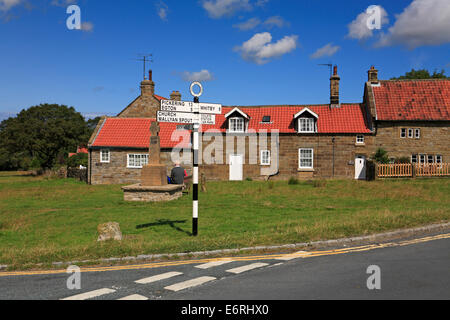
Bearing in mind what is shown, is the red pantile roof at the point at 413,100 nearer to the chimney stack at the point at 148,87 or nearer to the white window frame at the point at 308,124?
the white window frame at the point at 308,124

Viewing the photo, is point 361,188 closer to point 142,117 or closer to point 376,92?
point 376,92

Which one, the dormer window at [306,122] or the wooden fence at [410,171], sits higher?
the dormer window at [306,122]

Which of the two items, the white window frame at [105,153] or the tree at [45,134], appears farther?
the tree at [45,134]

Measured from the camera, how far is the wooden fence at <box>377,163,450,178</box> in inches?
1048

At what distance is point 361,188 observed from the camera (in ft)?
72.7

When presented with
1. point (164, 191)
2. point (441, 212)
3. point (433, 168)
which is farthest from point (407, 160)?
point (164, 191)

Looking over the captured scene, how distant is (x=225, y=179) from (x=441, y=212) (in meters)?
22.4

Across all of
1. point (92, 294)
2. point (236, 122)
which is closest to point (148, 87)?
point (236, 122)

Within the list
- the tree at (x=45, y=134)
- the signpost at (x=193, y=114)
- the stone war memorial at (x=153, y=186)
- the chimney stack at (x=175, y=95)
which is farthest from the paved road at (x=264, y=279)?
the tree at (x=45, y=134)

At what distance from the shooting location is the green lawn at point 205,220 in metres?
8.28

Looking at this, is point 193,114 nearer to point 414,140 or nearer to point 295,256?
point 295,256

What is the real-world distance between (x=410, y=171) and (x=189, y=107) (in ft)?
73.9

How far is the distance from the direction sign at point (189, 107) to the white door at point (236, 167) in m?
23.4

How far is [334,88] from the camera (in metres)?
34.6
